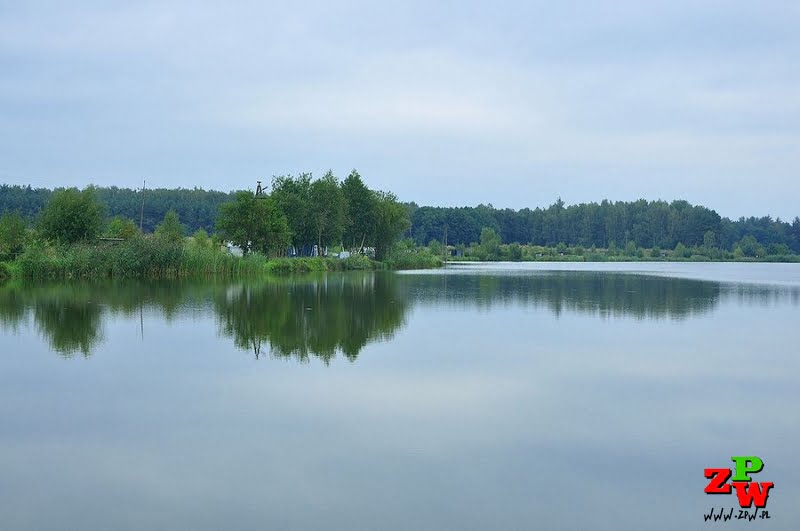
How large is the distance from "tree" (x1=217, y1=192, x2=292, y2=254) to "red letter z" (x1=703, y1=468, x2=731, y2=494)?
4629 centimetres

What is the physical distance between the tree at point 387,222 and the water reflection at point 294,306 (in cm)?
3353

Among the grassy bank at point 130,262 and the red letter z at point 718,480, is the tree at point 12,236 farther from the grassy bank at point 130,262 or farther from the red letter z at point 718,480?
the red letter z at point 718,480

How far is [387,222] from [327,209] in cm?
990

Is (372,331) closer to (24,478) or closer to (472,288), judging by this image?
(24,478)

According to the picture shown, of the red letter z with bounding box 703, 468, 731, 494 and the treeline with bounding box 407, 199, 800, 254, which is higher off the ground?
the treeline with bounding box 407, 199, 800, 254

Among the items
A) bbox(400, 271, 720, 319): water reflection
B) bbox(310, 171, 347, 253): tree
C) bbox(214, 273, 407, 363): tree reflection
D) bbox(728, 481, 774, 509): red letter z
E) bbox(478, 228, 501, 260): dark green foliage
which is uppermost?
bbox(310, 171, 347, 253): tree

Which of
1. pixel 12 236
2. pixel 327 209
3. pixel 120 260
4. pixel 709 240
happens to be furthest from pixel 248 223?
pixel 709 240

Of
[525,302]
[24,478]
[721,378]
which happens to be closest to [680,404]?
[721,378]

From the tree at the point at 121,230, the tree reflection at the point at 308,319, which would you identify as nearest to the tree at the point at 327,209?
the tree at the point at 121,230

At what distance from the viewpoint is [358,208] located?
6606 cm

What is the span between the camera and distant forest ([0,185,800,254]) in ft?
398

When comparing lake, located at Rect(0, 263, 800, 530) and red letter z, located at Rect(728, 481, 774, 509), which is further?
red letter z, located at Rect(728, 481, 774, 509)

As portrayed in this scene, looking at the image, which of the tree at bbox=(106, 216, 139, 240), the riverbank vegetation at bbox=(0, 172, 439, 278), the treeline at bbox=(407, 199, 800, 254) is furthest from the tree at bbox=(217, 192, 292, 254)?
the treeline at bbox=(407, 199, 800, 254)

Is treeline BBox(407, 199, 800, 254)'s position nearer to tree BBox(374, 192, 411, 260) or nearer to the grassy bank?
tree BBox(374, 192, 411, 260)
